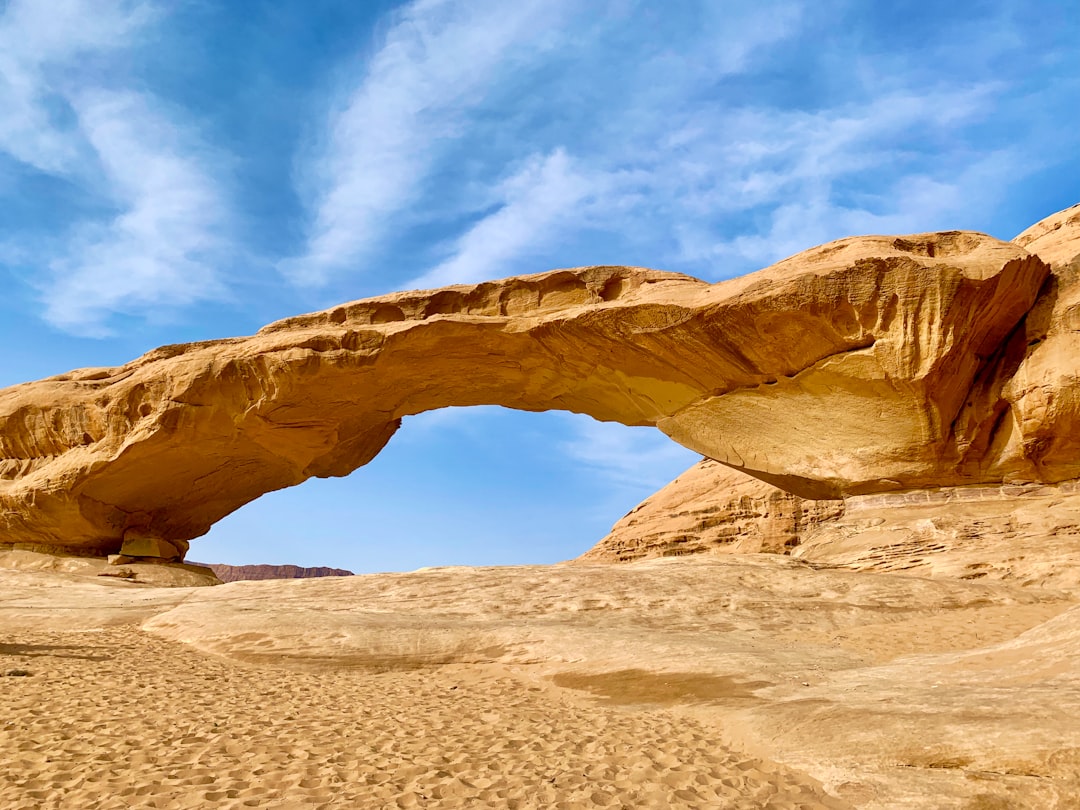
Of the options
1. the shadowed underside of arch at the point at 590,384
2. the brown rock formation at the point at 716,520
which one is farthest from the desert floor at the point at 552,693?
the brown rock formation at the point at 716,520

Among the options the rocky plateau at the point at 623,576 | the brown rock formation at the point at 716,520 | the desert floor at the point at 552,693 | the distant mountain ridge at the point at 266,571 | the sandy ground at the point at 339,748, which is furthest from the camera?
the distant mountain ridge at the point at 266,571

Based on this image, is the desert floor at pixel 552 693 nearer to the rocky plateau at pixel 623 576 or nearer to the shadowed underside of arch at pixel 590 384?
the rocky plateau at pixel 623 576

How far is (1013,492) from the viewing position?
1453 cm

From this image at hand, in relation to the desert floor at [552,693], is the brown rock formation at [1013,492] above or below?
above

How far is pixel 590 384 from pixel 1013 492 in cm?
880

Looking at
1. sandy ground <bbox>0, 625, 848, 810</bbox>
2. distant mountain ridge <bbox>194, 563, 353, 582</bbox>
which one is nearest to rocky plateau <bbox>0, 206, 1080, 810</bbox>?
sandy ground <bbox>0, 625, 848, 810</bbox>

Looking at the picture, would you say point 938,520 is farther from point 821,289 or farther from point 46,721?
point 46,721

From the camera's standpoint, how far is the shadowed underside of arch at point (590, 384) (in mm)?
14188

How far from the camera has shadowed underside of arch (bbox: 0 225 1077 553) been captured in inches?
559

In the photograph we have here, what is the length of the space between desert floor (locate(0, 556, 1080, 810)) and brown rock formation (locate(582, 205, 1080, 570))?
116 cm

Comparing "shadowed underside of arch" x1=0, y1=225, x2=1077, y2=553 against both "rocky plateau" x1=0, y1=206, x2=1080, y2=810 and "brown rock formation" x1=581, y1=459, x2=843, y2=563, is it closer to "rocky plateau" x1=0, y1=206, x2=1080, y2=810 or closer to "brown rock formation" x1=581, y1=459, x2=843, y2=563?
"rocky plateau" x1=0, y1=206, x2=1080, y2=810

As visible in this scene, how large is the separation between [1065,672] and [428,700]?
594cm

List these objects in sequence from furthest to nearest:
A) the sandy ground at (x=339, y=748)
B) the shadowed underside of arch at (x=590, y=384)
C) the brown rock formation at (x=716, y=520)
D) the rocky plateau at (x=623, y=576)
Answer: the brown rock formation at (x=716, y=520) → the shadowed underside of arch at (x=590, y=384) → the rocky plateau at (x=623, y=576) → the sandy ground at (x=339, y=748)

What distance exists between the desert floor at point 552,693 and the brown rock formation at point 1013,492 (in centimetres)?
116
